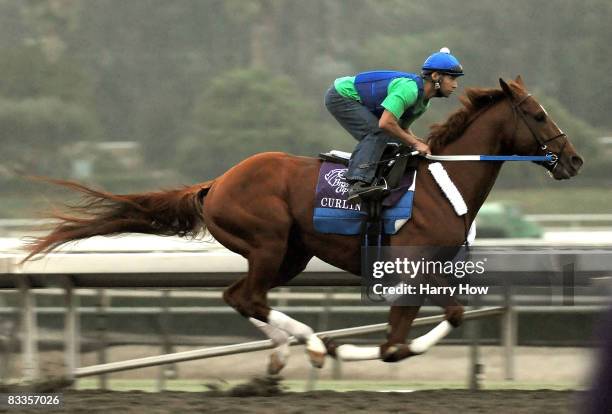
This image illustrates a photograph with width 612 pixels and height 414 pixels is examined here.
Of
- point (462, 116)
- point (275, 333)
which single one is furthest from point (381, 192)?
point (275, 333)

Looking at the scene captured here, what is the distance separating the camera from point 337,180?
568 centimetres

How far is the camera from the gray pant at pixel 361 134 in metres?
5.57

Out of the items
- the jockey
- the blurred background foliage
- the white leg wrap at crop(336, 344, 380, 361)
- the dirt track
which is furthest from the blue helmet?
the blurred background foliage

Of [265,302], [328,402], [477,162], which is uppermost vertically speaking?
[477,162]

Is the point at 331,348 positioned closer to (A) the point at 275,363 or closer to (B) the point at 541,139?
(A) the point at 275,363

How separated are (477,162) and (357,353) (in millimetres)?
1034

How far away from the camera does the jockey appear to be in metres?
5.55

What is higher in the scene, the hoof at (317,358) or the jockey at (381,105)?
the jockey at (381,105)

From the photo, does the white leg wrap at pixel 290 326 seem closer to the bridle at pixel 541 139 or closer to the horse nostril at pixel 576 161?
the bridle at pixel 541 139

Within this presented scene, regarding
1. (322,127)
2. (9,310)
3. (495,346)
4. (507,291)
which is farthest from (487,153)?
(322,127)

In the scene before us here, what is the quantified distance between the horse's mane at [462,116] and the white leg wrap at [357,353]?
38.5 inches

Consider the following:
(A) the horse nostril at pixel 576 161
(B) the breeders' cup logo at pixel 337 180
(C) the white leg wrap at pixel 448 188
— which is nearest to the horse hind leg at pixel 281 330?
(B) the breeders' cup logo at pixel 337 180

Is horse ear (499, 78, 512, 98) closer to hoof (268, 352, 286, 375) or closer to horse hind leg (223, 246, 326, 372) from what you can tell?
horse hind leg (223, 246, 326, 372)

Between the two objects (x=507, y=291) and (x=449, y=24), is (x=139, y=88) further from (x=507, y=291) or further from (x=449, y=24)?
(x=507, y=291)
